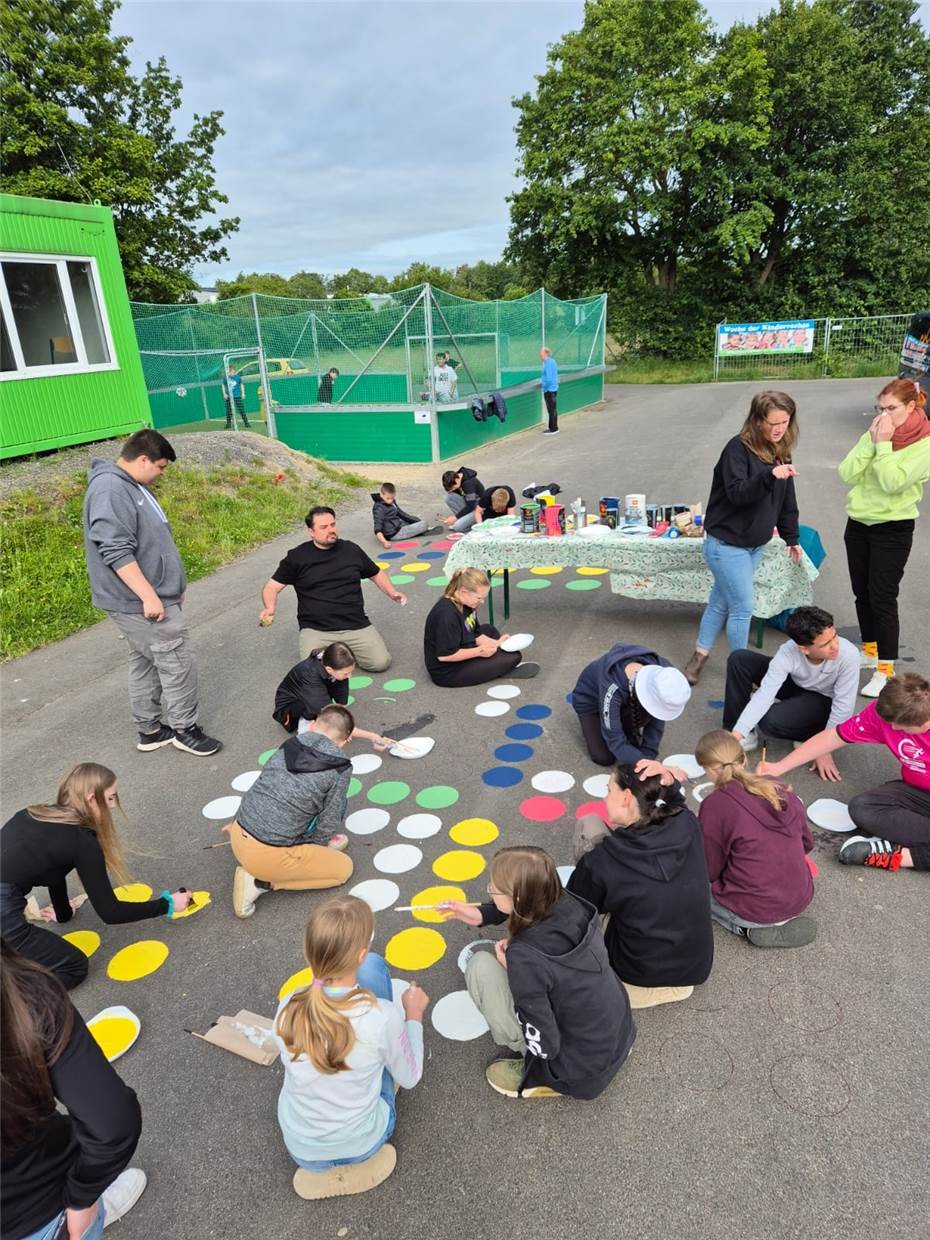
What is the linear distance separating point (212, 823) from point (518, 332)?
49.6 feet

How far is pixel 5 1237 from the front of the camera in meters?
1.64

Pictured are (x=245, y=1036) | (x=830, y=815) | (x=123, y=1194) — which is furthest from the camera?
(x=830, y=815)

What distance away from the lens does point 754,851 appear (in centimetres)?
291

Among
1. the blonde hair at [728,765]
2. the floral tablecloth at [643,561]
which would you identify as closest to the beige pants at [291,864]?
the blonde hair at [728,765]

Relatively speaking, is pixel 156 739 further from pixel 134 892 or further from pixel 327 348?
pixel 327 348

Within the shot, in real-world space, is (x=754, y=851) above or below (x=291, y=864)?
above

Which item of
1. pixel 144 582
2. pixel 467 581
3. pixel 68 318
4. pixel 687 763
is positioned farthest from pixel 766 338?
pixel 144 582

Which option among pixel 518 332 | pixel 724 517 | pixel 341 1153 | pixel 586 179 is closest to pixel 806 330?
pixel 586 179

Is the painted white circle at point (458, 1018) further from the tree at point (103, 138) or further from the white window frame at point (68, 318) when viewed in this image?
the tree at point (103, 138)

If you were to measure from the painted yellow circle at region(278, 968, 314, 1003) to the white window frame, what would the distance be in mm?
9293

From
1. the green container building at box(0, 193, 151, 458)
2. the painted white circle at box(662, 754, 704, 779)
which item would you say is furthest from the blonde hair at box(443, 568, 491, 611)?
the green container building at box(0, 193, 151, 458)

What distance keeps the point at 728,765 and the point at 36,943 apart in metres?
2.75

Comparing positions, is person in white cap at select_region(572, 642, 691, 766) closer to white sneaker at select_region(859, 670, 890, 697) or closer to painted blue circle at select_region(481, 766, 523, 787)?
painted blue circle at select_region(481, 766, 523, 787)

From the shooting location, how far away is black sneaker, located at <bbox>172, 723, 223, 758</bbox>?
4836mm
